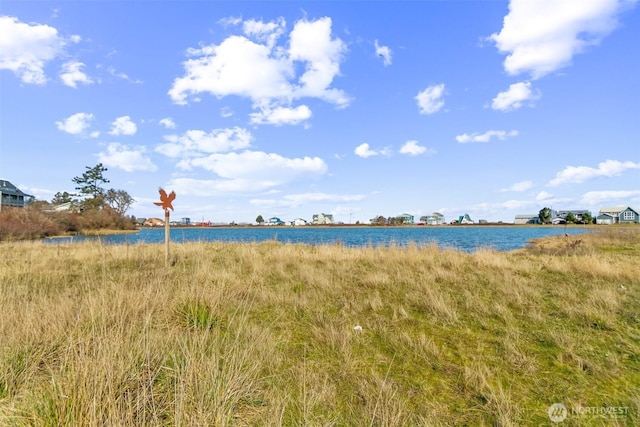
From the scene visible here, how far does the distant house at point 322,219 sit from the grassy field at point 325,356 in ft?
428

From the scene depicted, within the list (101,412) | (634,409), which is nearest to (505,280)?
(634,409)

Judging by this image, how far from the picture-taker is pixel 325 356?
4.03m

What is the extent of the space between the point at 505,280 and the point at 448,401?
20.1 feet

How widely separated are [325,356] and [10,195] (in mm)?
85213

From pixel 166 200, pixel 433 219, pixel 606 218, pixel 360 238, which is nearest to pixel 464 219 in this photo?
pixel 433 219

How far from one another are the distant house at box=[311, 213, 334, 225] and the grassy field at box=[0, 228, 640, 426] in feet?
428

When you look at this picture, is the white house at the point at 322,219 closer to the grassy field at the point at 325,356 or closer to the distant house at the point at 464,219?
the distant house at the point at 464,219

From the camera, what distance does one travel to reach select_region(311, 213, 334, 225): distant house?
5453 inches

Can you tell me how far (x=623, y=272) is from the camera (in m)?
8.55

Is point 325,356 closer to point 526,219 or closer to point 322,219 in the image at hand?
point 322,219

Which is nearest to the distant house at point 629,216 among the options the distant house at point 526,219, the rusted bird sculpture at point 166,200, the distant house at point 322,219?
the distant house at point 526,219

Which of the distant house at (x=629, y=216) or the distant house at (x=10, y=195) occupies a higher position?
the distant house at (x=10, y=195)

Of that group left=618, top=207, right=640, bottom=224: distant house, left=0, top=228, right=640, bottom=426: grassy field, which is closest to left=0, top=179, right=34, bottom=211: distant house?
Result: left=0, top=228, right=640, bottom=426: grassy field

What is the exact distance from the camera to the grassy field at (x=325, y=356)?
245 cm
